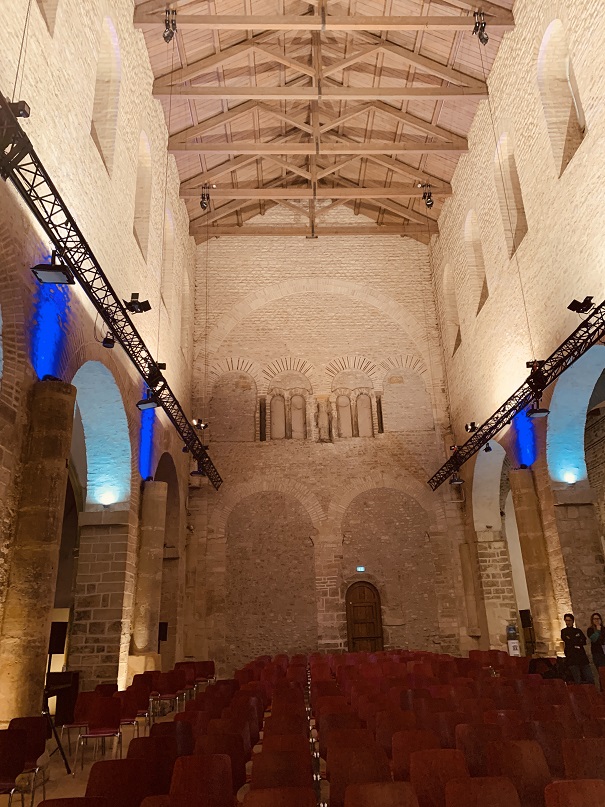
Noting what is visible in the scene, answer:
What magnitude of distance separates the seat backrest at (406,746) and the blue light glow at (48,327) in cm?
564

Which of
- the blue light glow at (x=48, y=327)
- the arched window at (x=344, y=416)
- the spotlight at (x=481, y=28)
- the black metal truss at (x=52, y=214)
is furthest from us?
the arched window at (x=344, y=416)

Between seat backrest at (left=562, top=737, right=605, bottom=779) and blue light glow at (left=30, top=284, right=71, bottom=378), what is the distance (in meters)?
6.44

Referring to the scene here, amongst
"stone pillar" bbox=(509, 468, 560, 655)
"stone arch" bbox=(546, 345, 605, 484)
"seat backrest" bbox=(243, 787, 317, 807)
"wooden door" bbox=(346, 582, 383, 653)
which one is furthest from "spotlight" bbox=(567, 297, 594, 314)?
"wooden door" bbox=(346, 582, 383, 653)

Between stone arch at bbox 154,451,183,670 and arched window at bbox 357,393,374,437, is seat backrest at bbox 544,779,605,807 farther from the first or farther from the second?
arched window at bbox 357,393,374,437

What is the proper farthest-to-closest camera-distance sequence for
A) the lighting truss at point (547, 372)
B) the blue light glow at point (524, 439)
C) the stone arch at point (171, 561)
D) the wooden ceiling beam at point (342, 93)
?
1. the stone arch at point (171, 561)
2. the wooden ceiling beam at point (342, 93)
3. the blue light glow at point (524, 439)
4. the lighting truss at point (547, 372)

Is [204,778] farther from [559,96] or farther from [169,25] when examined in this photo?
[169,25]

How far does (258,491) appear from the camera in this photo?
18359 mm

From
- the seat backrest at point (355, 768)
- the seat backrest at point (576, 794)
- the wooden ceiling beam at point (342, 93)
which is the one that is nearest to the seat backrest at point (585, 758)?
the seat backrest at point (576, 794)

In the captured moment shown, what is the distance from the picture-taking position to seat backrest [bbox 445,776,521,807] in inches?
116

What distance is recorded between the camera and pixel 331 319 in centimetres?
2025

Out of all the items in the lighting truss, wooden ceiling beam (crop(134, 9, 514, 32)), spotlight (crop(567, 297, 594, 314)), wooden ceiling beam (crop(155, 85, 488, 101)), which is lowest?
the lighting truss

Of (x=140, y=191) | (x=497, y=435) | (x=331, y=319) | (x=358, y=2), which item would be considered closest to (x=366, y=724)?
(x=497, y=435)

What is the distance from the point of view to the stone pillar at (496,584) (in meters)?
16.3

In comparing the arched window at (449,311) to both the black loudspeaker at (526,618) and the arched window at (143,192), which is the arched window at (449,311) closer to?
the black loudspeaker at (526,618)
